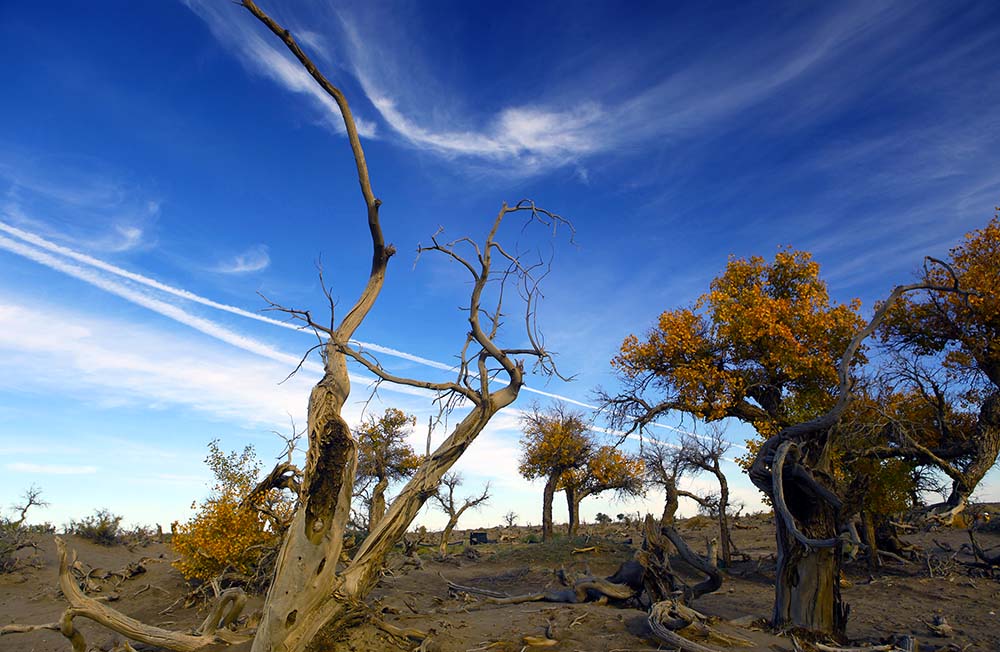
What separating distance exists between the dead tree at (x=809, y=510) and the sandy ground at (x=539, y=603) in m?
0.84

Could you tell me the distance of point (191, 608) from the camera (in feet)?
48.3

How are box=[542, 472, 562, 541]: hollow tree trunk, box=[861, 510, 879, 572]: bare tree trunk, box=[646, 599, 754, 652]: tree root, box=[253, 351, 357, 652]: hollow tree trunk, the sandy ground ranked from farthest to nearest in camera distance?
box=[542, 472, 562, 541]: hollow tree trunk → box=[861, 510, 879, 572]: bare tree trunk → the sandy ground → box=[646, 599, 754, 652]: tree root → box=[253, 351, 357, 652]: hollow tree trunk

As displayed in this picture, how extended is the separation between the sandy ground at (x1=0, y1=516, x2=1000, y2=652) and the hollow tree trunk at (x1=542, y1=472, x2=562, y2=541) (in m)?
6.30

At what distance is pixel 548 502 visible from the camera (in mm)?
31938

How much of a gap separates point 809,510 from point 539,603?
5.18m

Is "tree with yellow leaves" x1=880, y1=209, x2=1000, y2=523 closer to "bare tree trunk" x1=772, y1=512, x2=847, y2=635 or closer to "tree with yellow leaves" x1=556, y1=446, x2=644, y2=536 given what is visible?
"bare tree trunk" x1=772, y1=512, x2=847, y2=635

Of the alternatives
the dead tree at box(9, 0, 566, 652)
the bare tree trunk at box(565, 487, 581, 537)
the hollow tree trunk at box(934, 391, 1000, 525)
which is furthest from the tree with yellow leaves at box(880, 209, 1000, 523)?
the bare tree trunk at box(565, 487, 581, 537)

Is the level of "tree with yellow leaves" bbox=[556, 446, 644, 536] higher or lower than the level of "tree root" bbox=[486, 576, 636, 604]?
higher

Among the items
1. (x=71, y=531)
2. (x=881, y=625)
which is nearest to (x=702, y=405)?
(x=881, y=625)

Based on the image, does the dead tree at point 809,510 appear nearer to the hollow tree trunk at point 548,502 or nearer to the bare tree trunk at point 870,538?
the bare tree trunk at point 870,538

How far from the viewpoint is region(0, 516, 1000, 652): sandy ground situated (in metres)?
8.91

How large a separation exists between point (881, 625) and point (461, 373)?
33.2 ft

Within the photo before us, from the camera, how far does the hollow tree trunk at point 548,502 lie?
31.1 m

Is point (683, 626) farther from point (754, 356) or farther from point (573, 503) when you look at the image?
point (573, 503)
